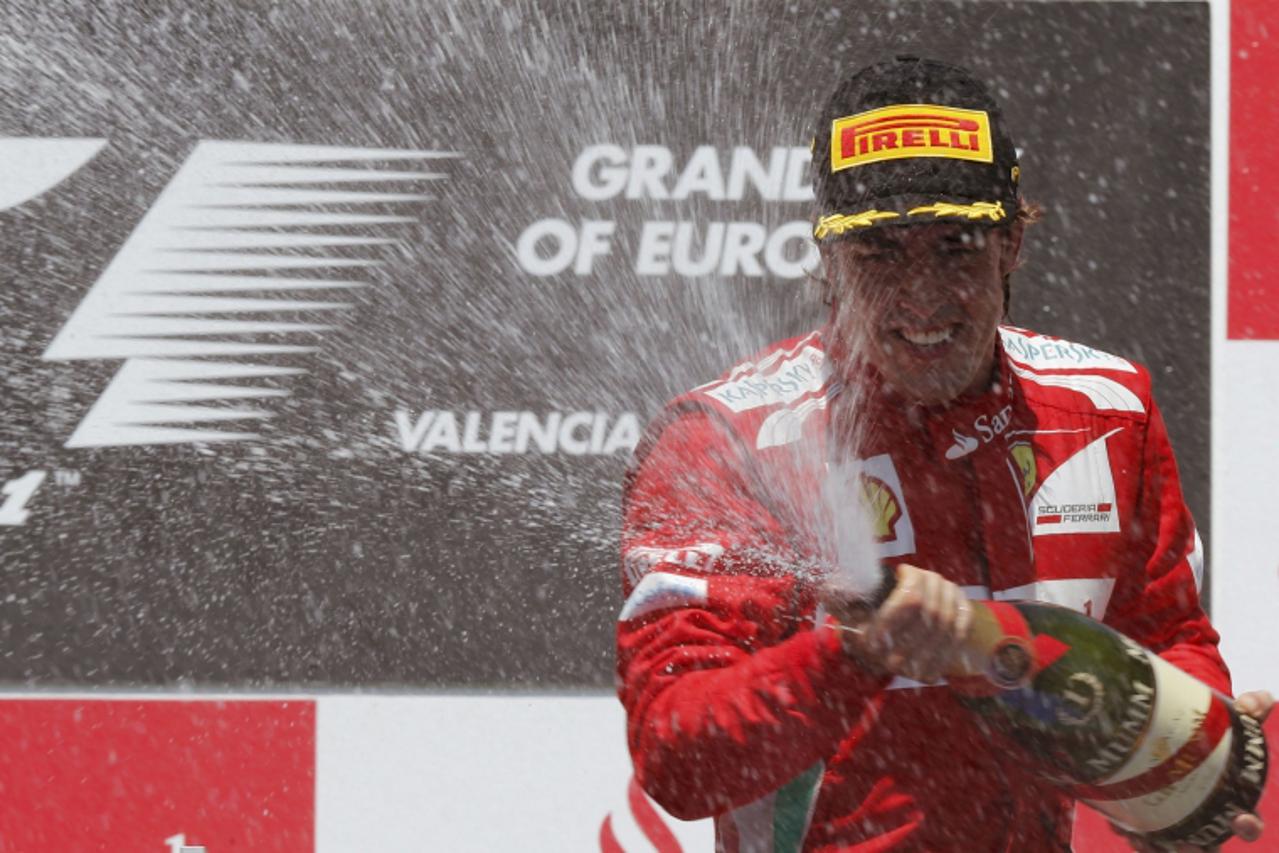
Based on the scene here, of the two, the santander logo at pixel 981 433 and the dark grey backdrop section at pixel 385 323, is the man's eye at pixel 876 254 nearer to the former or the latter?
the santander logo at pixel 981 433

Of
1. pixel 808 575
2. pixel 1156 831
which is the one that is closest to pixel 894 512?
pixel 808 575

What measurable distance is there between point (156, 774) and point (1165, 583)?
1.86 meters

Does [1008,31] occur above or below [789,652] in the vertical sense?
above

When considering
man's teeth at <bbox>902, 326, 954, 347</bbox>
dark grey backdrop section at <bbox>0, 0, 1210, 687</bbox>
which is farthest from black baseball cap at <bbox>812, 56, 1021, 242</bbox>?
dark grey backdrop section at <bbox>0, 0, 1210, 687</bbox>

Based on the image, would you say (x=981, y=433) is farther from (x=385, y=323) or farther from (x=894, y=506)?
(x=385, y=323)

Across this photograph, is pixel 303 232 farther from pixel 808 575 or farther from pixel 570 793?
pixel 808 575

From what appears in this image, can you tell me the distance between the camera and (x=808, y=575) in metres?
1.63

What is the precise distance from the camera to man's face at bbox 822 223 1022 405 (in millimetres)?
1596

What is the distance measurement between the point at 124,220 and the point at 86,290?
14 cm

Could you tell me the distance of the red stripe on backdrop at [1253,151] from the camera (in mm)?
2916

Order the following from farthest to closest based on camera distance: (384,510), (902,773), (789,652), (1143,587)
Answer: (384,510), (1143,587), (902,773), (789,652)

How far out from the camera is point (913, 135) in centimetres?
162

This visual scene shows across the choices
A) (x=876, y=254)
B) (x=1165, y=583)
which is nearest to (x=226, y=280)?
(x=876, y=254)

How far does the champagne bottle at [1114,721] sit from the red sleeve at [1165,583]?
0.09m
